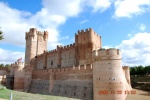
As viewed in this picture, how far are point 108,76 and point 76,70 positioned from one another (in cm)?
556

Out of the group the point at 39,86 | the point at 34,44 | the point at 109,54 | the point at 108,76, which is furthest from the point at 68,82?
the point at 34,44

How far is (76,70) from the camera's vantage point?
2198 cm

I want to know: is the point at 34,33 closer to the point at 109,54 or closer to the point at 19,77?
the point at 19,77

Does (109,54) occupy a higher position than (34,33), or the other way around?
(34,33)

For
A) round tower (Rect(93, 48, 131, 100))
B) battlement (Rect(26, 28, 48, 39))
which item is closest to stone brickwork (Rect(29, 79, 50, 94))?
round tower (Rect(93, 48, 131, 100))

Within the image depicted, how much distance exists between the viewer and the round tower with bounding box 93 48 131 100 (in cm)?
1722

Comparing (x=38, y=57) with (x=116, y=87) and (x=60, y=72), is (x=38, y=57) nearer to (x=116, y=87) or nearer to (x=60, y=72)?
(x=60, y=72)

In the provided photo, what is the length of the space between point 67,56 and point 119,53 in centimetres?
1456

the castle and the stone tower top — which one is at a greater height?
the stone tower top

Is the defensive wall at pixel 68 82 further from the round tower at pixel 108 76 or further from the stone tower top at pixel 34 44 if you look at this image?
the stone tower top at pixel 34 44

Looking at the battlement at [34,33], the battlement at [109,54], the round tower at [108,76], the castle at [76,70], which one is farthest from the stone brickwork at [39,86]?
the battlement at [34,33]

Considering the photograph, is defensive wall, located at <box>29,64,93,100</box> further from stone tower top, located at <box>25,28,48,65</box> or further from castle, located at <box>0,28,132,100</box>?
stone tower top, located at <box>25,28,48,65</box>

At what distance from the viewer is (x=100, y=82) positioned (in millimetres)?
17828

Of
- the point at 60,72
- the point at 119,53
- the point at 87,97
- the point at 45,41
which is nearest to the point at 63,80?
the point at 60,72
